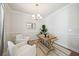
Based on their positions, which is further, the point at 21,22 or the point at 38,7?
the point at 21,22

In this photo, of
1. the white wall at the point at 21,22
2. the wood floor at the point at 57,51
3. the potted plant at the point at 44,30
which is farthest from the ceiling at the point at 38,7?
the wood floor at the point at 57,51

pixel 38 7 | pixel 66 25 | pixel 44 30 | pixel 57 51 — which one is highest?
pixel 38 7

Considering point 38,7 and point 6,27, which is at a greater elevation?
point 38,7

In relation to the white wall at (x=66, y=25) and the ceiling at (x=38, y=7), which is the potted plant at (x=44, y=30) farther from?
the ceiling at (x=38, y=7)

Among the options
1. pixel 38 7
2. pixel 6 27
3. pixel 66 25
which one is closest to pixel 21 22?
pixel 6 27

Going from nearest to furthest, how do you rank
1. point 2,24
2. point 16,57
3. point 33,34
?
point 16,57 < point 2,24 < point 33,34

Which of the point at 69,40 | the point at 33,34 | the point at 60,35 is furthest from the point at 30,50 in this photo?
the point at 69,40

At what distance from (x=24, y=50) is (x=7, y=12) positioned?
962 mm

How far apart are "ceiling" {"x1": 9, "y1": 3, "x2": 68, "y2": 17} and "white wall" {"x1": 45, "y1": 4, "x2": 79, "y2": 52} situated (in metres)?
0.12

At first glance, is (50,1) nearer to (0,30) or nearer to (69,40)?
(69,40)

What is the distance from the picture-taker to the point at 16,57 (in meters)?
1.93

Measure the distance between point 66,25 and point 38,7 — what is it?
2.53ft

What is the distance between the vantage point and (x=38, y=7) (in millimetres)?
2143

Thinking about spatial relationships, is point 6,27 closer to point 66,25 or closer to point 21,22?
point 21,22
